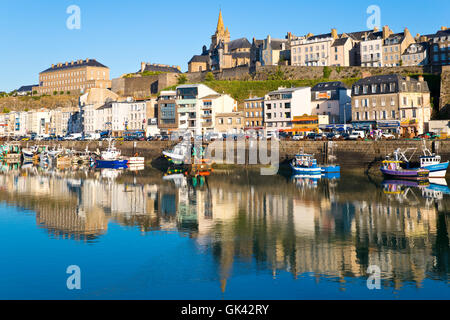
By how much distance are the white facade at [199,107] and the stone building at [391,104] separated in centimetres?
2184

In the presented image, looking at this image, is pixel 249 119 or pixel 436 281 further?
pixel 249 119

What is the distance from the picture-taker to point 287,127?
65.6 metres

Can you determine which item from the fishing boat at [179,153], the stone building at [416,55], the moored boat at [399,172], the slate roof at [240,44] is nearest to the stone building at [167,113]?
the fishing boat at [179,153]

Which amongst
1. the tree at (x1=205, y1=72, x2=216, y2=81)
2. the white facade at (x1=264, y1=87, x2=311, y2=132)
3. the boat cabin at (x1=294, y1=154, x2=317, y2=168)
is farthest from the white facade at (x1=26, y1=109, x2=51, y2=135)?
the boat cabin at (x1=294, y1=154, x2=317, y2=168)

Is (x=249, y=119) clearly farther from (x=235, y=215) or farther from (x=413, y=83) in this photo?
(x=235, y=215)

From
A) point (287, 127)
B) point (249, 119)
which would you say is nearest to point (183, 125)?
point (249, 119)

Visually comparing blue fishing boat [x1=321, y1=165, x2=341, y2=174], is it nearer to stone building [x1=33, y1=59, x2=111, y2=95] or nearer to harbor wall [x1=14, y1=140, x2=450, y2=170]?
harbor wall [x1=14, y1=140, x2=450, y2=170]

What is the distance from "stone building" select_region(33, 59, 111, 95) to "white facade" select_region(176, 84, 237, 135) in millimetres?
39381

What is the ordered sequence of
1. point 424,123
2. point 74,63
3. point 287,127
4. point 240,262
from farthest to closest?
point 74,63, point 287,127, point 424,123, point 240,262

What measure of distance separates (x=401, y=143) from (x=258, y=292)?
33.5 meters

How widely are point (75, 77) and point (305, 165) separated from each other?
85639 millimetres

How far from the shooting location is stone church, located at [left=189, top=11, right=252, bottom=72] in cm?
9825

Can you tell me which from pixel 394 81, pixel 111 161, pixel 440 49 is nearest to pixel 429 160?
pixel 394 81

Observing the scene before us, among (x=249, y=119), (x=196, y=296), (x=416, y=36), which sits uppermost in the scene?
(x=416, y=36)
